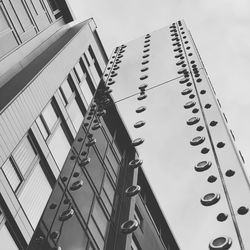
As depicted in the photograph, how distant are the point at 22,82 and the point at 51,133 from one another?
2.62 m

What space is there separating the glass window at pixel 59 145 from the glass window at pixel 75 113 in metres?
1.92

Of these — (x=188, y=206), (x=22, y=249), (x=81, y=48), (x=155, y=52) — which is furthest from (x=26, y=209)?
(x=81, y=48)

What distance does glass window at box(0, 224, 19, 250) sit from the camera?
40.4 feet

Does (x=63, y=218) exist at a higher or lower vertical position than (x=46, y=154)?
higher

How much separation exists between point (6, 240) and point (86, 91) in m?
13.8

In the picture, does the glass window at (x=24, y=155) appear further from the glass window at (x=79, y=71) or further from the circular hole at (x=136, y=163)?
the glass window at (x=79, y=71)

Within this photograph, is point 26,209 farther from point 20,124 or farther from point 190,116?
point 190,116

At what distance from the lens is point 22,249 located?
12992mm

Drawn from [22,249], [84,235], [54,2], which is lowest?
[22,249]

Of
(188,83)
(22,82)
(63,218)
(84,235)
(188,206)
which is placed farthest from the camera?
(22,82)

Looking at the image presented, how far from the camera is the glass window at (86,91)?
80.9ft

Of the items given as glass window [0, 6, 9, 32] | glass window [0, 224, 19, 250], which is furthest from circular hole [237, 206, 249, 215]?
glass window [0, 6, 9, 32]

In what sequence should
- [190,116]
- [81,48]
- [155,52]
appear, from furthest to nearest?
1. [81,48]
2. [155,52]
3. [190,116]

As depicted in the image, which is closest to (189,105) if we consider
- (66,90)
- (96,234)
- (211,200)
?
(211,200)
